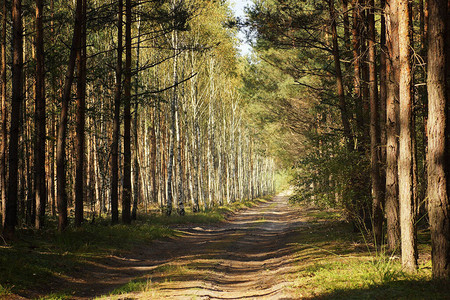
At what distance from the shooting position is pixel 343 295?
284 inches

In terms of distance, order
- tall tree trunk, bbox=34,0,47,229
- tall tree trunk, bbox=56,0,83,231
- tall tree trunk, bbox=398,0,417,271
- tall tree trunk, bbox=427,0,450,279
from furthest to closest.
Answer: tall tree trunk, bbox=34,0,47,229 → tall tree trunk, bbox=56,0,83,231 → tall tree trunk, bbox=398,0,417,271 → tall tree trunk, bbox=427,0,450,279

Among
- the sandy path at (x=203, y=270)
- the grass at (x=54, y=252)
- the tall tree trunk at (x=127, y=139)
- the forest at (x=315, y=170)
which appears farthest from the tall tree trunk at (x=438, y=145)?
the tall tree trunk at (x=127, y=139)

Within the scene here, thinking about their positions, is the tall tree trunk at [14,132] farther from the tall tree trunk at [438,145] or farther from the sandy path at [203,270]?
the tall tree trunk at [438,145]

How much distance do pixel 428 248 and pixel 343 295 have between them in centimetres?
609

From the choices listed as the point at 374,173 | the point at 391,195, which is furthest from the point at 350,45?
the point at 391,195

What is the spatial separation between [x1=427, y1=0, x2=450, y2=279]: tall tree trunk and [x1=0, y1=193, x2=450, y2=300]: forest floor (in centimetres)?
61

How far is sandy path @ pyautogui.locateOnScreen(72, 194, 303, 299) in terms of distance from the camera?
844 cm

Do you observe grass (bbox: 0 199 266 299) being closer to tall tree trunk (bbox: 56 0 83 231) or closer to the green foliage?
the green foliage

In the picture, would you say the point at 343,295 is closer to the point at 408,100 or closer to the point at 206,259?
the point at 408,100

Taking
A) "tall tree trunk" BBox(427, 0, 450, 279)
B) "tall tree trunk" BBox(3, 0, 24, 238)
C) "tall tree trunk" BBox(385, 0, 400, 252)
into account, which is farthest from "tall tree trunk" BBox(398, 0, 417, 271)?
"tall tree trunk" BBox(3, 0, 24, 238)

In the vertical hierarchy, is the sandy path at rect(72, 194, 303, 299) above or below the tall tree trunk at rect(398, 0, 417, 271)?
below

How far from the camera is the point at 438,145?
7.73 metres

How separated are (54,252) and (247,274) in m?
5.28

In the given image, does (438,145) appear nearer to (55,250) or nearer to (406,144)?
(406,144)
